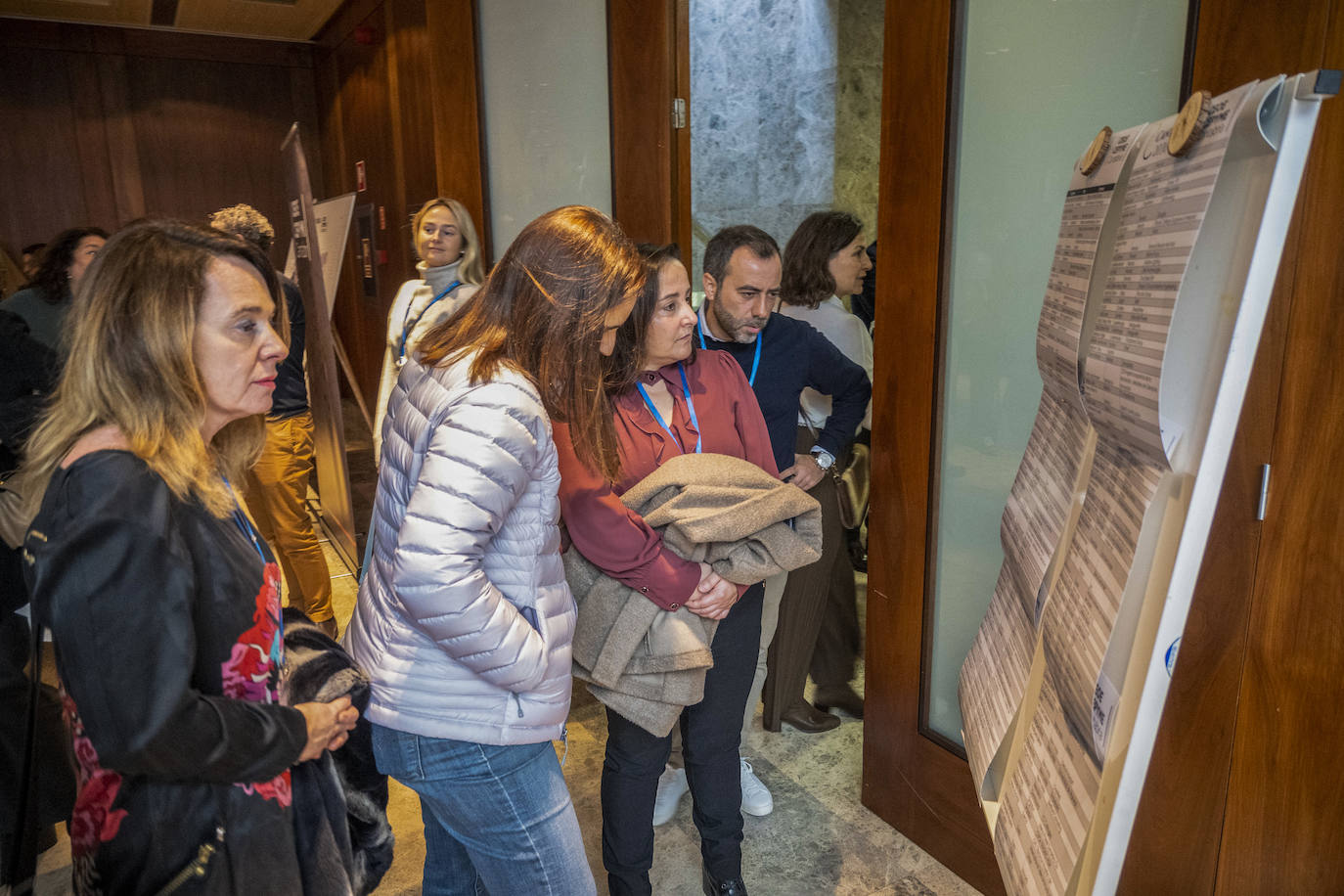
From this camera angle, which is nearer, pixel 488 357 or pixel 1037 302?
pixel 488 357

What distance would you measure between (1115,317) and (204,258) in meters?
1.05

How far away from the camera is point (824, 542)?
2730 mm

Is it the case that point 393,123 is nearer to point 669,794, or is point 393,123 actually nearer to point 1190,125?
point 669,794

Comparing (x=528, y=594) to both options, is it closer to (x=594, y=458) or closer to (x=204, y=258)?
(x=594, y=458)

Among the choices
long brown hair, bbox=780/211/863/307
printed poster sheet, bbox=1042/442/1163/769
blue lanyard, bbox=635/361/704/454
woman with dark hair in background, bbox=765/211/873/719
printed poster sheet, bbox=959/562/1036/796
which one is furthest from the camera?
long brown hair, bbox=780/211/863/307

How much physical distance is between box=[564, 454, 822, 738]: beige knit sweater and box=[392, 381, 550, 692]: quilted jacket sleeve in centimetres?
43

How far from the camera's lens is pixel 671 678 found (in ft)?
5.67

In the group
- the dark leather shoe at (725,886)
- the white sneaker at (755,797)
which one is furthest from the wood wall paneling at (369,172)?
the dark leather shoe at (725,886)

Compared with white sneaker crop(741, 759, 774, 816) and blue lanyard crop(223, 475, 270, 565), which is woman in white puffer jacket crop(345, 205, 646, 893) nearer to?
blue lanyard crop(223, 475, 270, 565)

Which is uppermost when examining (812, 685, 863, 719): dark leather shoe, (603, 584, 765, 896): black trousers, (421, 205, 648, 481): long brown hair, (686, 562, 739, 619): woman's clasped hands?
(421, 205, 648, 481): long brown hair

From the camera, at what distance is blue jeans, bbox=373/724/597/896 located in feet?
4.39

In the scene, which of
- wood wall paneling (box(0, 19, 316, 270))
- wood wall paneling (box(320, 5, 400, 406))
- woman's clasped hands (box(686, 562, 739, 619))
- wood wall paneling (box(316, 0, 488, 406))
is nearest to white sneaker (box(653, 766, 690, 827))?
woman's clasped hands (box(686, 562, 739, 619))

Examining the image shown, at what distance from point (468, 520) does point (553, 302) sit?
0.40m

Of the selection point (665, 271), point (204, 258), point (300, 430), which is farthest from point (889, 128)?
point (300, 430)
